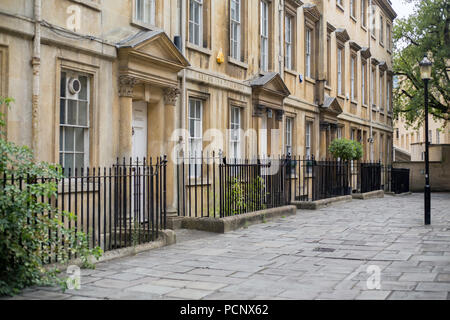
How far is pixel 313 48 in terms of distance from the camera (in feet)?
72.5

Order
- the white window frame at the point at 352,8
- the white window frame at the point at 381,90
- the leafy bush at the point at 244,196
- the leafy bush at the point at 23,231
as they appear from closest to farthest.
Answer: the leafy bush at the point at 23,231, the leafy bush at the point at 244,196, the white window frame at the point at 352,8, the white window frame at the point at 381,90

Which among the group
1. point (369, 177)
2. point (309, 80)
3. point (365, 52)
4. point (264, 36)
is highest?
point (365, 52)

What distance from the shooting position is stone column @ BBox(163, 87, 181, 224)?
40.6ft

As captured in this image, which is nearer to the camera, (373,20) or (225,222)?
(225,222)

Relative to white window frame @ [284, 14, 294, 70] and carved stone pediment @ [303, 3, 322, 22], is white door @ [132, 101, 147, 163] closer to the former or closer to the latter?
white window frame @ [284, 14, 294, 70]

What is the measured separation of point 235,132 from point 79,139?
21.3 ft

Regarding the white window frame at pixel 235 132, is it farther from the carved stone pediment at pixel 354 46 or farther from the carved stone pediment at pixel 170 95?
the carved stone pediment at pixel 354 46

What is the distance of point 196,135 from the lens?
13.9 metres

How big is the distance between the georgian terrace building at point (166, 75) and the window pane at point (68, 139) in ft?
0.06

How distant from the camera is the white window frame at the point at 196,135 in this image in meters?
13.6

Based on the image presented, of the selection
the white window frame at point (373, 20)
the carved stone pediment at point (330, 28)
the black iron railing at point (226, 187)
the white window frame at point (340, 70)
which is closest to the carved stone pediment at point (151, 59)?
the black iron railing at point (226, 187)

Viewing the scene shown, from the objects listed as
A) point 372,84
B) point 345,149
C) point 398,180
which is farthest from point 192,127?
point 372,84

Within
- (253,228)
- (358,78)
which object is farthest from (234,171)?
A: (358,78)

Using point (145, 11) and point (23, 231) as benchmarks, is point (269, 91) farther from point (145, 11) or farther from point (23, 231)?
point (23, 231)
